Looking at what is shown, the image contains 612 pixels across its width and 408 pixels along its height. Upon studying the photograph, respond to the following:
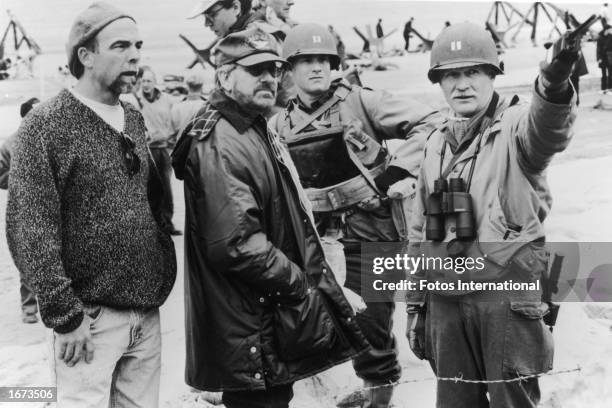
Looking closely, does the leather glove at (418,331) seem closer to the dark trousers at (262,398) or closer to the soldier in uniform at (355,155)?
the soldier in uniform at (355,155)

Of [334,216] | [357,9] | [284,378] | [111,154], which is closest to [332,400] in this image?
[334,216]

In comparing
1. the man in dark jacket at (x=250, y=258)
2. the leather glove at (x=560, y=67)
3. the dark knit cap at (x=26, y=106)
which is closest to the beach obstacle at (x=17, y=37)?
the dark knit cap at (x=26, y=106)

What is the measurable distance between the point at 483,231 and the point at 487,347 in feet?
1.38

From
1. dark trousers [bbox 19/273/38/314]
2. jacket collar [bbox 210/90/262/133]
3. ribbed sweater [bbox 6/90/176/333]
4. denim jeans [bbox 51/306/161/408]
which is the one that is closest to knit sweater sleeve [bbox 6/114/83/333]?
ribbed sweater [bbox 6/90/176/333]

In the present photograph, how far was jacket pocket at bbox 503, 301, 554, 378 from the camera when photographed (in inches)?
92.9

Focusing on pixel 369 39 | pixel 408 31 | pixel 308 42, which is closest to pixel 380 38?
pixel 369 39

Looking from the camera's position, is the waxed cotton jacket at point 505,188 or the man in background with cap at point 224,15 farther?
the man in background with cap at point 224,15

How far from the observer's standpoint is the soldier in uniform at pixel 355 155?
10.6 ft

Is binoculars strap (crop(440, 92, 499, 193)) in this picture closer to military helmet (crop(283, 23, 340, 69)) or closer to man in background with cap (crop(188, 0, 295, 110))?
military helmet (crop(283, 23, 340, 69))

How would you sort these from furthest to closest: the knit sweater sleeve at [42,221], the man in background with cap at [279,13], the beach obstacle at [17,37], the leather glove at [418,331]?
the man in background with cap at [279,13], the beach obstacle at [17,37], the leather glove at [418,331], the knit sweater sleeve at [42,221]

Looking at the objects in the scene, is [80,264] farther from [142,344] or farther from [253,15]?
[253,15]

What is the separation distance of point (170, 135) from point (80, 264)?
182 cm

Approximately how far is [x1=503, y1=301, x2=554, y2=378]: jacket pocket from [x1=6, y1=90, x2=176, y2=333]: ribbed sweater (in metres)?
1.26

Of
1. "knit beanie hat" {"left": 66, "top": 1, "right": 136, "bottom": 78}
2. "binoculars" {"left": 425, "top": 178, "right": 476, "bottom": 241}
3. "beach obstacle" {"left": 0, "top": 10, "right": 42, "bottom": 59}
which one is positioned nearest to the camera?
"knit beanie hat" {"left": 66, "top": 1, "right": 136, "bottom": 78}
